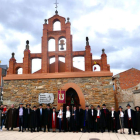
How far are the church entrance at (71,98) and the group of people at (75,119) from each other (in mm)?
879

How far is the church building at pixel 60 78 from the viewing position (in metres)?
9.48

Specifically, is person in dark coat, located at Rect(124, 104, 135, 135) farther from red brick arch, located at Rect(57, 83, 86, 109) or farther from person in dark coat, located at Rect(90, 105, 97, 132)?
red brick arch, located at Rect(57, 83, 86, 109)

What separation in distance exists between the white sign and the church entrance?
3.05ft

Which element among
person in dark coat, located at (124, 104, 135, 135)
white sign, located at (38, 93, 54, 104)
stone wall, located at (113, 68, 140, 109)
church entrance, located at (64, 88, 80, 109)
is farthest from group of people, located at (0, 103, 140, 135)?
stone wall, located at (113, 68, 140, 109)

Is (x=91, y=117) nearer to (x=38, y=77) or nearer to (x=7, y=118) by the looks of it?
(x=38, y=77)

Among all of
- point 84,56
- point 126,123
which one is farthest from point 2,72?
point 126,123

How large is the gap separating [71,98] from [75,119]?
148 centimetres

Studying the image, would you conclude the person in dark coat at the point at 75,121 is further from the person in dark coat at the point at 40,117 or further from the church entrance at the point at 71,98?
the person in dark coat at the point at 40,117

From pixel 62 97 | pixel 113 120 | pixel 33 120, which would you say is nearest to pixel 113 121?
pixel 113 120

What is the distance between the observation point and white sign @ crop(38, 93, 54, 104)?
31.5ft

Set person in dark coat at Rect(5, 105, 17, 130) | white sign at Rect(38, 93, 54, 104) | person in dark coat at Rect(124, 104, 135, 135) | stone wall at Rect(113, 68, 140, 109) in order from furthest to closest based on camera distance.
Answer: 1. stone wall at Rect(113, 68, 140, 109)
2. white sign at Rect(38, 93, 54, 104)
3. person in dark coat at Rect(5, 105, 17, 130)
4. person in dark coat at Rect(124, 104, 135, 135)

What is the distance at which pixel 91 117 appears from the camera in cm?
857

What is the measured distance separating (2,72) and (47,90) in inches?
840

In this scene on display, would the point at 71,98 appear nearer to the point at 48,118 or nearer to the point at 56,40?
the point at 48,118
